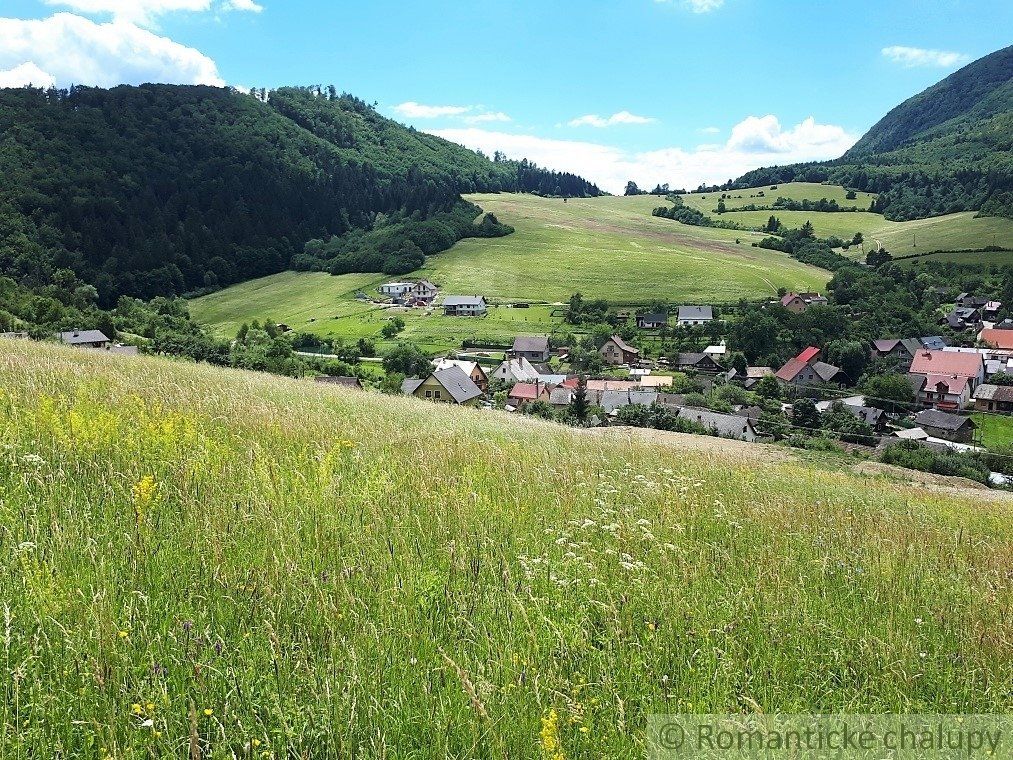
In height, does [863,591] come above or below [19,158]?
below

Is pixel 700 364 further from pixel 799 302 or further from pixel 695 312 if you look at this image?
pixel 799 302

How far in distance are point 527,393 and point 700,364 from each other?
28.1 m

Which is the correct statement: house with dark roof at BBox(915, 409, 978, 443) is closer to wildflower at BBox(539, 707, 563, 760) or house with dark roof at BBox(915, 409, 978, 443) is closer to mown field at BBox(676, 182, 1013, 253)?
wildflower at BBox(539, 707, 563, 760)

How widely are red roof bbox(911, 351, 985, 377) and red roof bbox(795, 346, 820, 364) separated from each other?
1110 cm

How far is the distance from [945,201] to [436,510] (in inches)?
9071

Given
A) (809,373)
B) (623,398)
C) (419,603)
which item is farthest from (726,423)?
(419,603)

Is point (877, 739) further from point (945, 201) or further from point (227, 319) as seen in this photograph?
point (945, 201)

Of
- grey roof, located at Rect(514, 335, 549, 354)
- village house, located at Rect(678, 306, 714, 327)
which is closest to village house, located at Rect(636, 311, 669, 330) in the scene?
village house, located at Rect(678, 306, 714, 327)

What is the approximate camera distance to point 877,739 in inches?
112

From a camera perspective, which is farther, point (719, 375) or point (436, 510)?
point (719, 375)

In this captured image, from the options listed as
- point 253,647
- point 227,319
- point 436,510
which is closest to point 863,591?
point 436,510

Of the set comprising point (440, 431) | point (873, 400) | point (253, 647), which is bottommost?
point (873, 400)

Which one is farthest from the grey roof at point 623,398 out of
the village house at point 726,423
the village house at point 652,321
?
the village house at point 652,321

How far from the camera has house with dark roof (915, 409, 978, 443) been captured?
5916cm
